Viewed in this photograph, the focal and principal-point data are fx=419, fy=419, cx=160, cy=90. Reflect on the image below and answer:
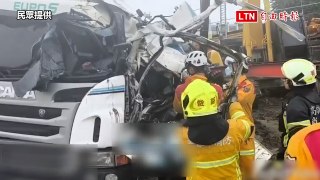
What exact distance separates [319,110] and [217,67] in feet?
5.99

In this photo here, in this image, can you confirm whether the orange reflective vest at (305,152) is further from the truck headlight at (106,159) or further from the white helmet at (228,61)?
the white helmet at (228,61)

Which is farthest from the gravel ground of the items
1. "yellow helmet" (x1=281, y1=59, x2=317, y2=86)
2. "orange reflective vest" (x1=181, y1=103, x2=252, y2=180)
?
"orange reflective vest" (x1=181, y1=103, x2=252, y2=180)

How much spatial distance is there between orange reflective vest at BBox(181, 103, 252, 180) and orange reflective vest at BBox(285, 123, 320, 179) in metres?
0.92

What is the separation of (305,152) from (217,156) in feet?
3.29

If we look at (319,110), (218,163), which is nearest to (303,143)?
(218,163)

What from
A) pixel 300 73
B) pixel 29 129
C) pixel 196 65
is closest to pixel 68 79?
Result: pixel 29 129

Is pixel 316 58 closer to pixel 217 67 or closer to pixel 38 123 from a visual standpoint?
pixel 217 67

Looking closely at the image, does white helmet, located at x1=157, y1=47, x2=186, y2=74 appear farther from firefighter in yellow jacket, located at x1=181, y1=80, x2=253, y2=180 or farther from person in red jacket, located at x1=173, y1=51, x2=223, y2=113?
firefighter in yellow jacket, located at x1=181, y1=80, x2=253, y2=180

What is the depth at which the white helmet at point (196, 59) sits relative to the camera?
402 cm

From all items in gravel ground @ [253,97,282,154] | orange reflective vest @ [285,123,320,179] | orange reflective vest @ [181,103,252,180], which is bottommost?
gravel ground @ [253,97,282,154]

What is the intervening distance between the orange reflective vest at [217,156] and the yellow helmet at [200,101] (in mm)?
194

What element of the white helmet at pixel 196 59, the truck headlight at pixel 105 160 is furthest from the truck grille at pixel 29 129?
the white helmet at pixel 196 59

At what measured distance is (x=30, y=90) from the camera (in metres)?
3.60

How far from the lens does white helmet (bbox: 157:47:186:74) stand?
3.97 metres
